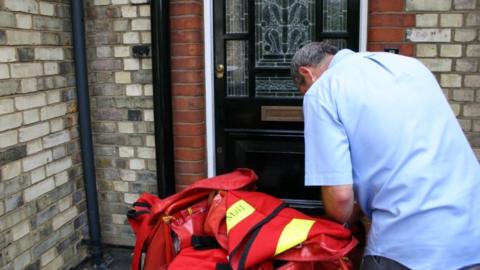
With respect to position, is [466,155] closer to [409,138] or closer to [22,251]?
[409,138]

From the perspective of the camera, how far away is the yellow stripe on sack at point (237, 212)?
5.84ft

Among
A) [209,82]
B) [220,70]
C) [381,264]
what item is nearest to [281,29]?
[220,70]

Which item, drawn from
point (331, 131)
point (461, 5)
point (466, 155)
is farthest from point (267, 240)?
point (461, 5)

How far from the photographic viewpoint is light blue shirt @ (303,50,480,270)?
5.19 feet

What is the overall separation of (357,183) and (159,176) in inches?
72.2

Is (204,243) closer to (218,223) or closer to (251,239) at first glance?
(218,223)

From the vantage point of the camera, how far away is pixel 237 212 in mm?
1829

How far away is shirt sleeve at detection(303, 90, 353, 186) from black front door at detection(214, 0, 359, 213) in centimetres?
155

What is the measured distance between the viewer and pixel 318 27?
3.12m

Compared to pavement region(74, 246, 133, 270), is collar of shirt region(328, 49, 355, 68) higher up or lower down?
higher up

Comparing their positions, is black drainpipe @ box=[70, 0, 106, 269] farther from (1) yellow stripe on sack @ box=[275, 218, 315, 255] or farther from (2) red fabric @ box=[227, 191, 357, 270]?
(1) yellow stripe on sack @ box=[275, 218, 315, 255]

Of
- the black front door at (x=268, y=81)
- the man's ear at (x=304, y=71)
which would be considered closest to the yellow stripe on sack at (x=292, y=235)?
the man's ear at (x=304, y=71)

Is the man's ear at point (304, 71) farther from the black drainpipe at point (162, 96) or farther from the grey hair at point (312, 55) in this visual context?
the black drainpipe at point (162, 96)

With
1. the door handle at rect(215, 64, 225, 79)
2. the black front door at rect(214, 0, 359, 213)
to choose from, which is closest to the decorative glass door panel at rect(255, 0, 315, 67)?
the black front door at rect(214, 0, 359, 213)
